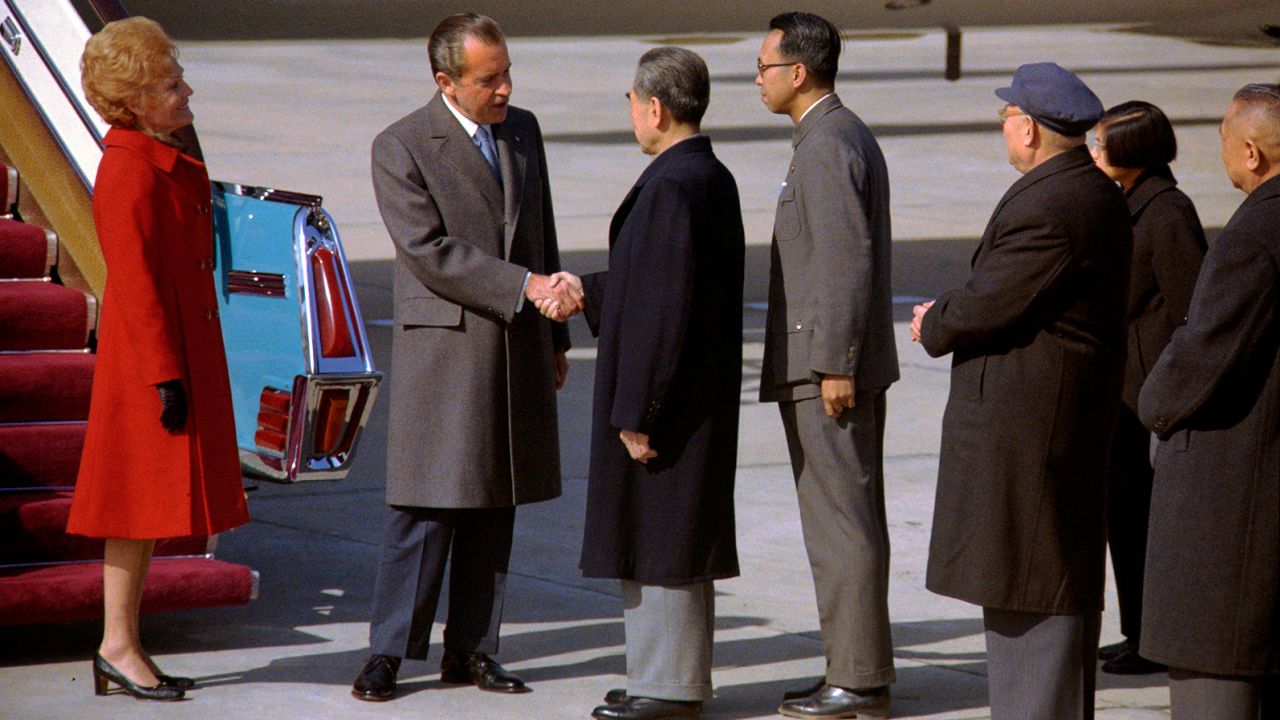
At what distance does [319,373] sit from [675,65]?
1451 millimetres

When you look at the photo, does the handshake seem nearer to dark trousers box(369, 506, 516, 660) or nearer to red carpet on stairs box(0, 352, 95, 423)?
dark trousers box(369, 506, 516, 660)

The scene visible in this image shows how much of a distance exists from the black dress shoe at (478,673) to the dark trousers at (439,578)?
0.04 m

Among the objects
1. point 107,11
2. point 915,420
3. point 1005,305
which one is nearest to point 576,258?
point 915,420

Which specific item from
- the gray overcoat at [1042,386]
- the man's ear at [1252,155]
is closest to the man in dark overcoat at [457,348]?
the gray overcoat at [1042,386]

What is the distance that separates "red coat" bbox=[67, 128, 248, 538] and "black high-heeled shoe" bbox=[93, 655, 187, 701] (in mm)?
376

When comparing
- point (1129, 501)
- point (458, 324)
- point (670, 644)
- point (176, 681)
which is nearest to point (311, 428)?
point (458, 324)

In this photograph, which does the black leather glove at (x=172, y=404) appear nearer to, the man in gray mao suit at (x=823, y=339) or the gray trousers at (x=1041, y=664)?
the man in gray mao suit at (x=823, y=339)

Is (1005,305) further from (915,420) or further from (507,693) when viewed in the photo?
(915,420)

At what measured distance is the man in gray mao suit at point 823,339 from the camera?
4.87 m

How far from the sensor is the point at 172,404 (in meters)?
4.82

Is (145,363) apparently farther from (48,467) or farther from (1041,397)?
(1041,397)

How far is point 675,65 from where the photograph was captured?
15.6ft

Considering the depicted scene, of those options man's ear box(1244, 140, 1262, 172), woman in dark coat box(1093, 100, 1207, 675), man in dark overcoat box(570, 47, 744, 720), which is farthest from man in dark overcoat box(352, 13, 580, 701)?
man's ear box(1244, 140, 1262, 172)

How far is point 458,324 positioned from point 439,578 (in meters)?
0.72
